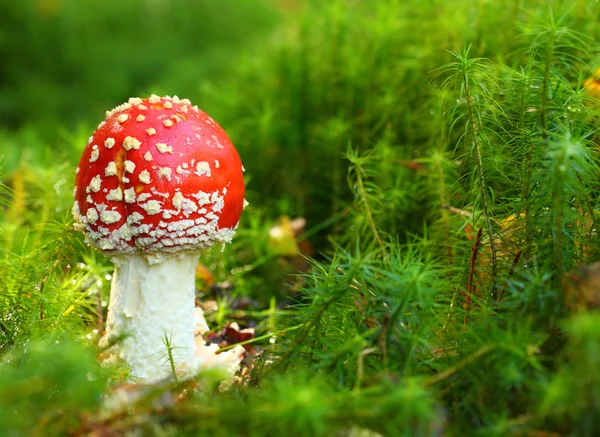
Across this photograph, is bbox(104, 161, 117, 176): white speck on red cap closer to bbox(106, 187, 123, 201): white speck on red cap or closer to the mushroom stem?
bbox(106, 187, 123, 201): white speck on red cap

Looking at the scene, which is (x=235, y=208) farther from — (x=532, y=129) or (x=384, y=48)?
(x=384, y=48)

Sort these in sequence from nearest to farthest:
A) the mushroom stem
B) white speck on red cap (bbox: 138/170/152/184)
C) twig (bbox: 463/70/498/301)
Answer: twig (bbox: 463/70/498/301), white speck on red cap (bbox: 138/170/152/184), the mushroom stem

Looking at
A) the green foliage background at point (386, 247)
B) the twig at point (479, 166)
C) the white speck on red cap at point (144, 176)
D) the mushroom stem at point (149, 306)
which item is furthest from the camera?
the mushroom stem at point (149, 306)

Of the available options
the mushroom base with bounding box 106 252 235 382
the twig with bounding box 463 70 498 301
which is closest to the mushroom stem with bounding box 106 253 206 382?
the mushroom base with bounding box 106 252 235 382

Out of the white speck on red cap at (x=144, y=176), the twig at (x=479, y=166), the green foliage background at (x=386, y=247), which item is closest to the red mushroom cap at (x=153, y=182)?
the white speck on red cap at (x=144, y=176)

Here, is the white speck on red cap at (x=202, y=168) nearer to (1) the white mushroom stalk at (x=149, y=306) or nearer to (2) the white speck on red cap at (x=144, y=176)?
(2) the white speck on red cap at (x=144, y=176)

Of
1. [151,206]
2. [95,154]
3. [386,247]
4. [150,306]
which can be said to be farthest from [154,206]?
[386,247]

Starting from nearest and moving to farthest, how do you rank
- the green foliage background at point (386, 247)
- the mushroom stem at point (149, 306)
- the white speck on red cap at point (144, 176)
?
the green foliage background at point (386, 247)
the white speck on red cap at point (144, 176)
the mushroom stem at point (149, 306)

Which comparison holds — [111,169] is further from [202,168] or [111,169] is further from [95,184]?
[202,168]
